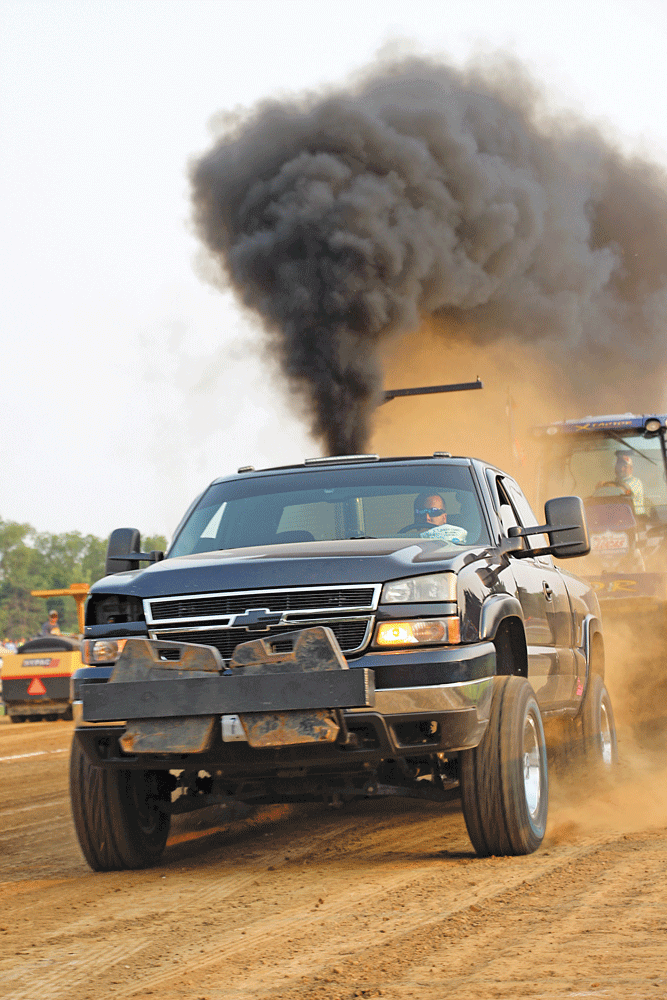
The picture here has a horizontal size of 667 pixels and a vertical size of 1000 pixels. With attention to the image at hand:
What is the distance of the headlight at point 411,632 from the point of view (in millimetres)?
5027

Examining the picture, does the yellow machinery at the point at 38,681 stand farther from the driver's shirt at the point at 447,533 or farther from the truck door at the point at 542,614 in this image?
the driver's shirt at the point at 447,533

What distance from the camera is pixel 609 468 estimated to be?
13023mm

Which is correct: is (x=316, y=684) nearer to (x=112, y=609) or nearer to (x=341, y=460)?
(x=112, y=609)

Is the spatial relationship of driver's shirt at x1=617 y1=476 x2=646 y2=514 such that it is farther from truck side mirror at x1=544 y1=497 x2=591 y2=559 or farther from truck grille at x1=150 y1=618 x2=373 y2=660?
truck grille at x1=150 y1=618 x2=373 y2=660

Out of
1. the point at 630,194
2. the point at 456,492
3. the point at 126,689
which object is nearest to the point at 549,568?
the point at 456,492

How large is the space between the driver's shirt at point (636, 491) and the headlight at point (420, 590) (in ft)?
24.7

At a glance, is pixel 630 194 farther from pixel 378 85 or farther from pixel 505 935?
pixel 505 935

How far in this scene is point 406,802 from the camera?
7.79m

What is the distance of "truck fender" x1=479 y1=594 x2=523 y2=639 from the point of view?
17.5 ft

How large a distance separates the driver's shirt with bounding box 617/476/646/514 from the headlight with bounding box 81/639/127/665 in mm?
7952

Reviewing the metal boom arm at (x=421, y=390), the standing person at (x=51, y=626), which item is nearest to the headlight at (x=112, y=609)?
the metal boom arm at (x=421, y=390)

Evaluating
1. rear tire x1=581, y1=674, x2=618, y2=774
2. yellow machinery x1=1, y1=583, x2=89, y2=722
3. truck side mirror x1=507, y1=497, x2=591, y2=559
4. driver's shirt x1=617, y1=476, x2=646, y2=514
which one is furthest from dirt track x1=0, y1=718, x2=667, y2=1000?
yellow machinery x1=1, y1=583, x2=89, y2=722

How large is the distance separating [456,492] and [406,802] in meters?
2.43

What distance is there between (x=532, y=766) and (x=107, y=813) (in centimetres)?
203
